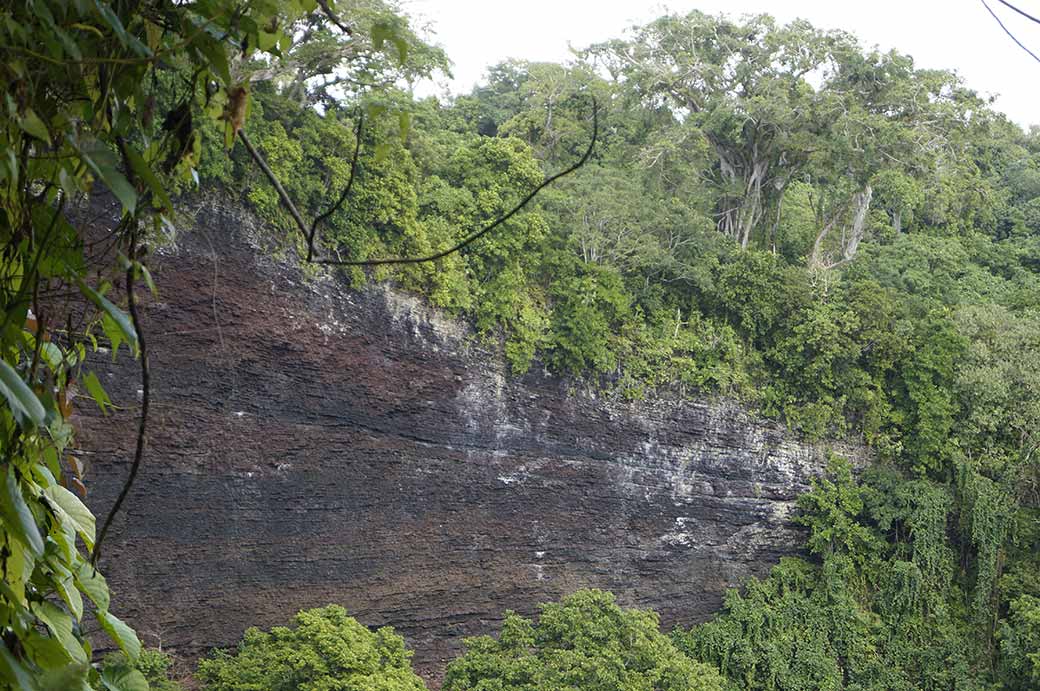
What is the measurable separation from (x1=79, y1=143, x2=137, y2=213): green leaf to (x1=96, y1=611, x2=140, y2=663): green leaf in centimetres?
43

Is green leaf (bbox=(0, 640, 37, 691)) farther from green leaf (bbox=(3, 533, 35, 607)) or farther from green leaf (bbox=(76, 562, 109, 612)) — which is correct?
green leaf (bbox=(76, 562, 109, 612))

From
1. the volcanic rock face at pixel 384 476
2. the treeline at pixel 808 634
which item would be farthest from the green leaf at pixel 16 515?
the treeline at pixel 808 634

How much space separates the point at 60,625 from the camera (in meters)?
1.08

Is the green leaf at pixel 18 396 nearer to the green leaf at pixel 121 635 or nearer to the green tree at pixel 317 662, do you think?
the green leaf at pixel 121 635

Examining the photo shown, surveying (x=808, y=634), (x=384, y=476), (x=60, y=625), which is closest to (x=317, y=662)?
(x=384, y=476)

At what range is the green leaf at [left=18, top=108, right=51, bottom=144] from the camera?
41.7 inches

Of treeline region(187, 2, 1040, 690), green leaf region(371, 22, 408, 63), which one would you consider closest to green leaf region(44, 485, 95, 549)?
green leaf region(371, 22, 408, 63)

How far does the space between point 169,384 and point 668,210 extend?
581 cm

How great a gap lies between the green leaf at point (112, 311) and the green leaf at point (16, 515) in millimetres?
155

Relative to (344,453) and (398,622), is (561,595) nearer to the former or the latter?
(398,622)

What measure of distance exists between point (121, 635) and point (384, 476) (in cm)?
904

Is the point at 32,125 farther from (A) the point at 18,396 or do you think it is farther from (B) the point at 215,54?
(A) the point at 18,396

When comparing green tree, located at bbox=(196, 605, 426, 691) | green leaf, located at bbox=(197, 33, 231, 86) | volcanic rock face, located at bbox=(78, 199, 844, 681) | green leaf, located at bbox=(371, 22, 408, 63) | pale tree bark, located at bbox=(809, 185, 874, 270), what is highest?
pale tree bark, located at bbox=(809, 185, 874, 270)

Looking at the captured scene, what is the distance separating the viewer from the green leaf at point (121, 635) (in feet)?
3.63
